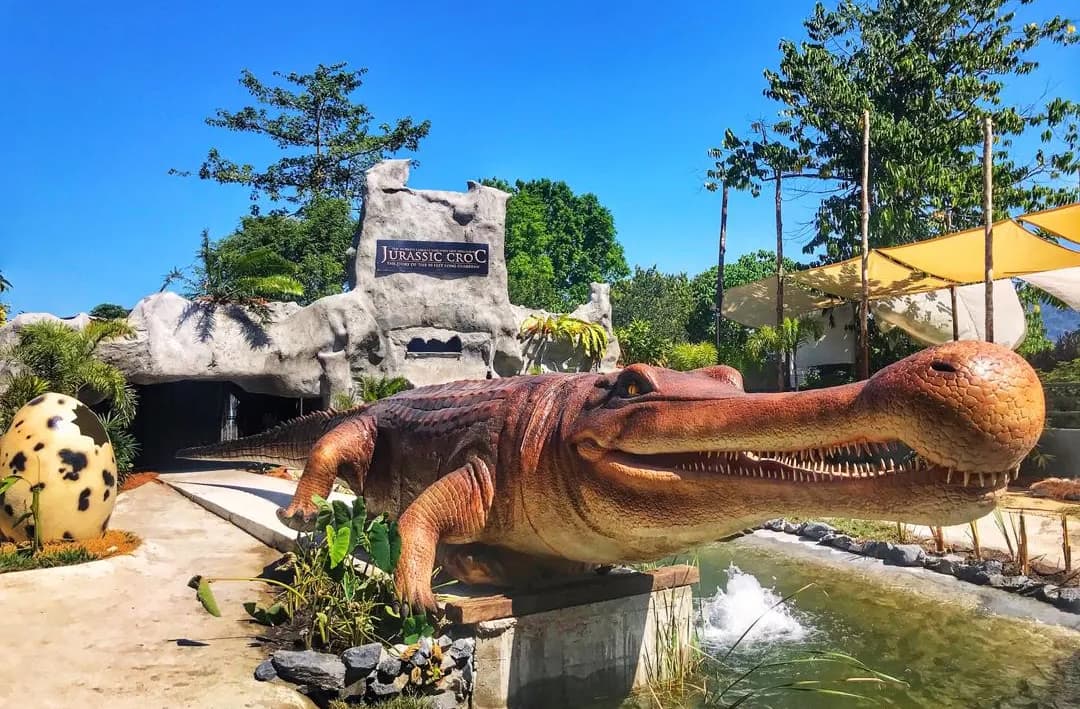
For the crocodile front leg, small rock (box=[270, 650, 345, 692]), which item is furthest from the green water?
small rock (box=[270, 650, 345, 692])

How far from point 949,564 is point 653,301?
34740 mm

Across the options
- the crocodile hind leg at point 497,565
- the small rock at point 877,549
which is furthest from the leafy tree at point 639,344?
the crocodile hind leg at point 497,565

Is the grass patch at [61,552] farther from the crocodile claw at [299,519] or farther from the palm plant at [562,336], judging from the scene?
the palm plant at [562,336]

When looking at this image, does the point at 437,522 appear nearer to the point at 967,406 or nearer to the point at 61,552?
the point at 967,406

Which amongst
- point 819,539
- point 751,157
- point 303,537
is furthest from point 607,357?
point 303,537

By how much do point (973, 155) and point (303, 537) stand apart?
2231 cm

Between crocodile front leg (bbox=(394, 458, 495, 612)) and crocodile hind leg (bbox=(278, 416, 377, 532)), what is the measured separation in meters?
1.50

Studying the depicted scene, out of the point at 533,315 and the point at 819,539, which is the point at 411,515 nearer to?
the point at 819,539

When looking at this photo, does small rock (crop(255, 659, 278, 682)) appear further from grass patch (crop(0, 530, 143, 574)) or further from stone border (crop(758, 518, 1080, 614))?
stone border (crop(758, 518, 1080, 614))

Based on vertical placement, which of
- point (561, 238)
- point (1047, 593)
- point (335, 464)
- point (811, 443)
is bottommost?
point (1047, 593)

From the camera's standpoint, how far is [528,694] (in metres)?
4.43

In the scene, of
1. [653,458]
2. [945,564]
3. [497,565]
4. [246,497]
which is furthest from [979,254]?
[246,497]

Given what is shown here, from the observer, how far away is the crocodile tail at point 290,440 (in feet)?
24.3

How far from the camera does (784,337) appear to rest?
16.9 meters
